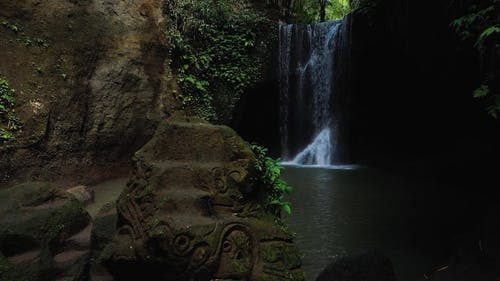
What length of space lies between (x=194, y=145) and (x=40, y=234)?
210cm

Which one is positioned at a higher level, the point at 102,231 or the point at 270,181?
the point at 270,181

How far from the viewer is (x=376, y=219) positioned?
6.55m

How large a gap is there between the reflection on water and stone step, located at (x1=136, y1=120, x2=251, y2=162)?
1920 millimetres

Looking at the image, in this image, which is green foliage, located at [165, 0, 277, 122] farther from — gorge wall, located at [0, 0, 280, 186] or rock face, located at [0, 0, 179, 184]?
rock face, located at [0, 0, 179, 184]

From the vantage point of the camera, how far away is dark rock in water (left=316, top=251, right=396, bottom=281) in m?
3.46

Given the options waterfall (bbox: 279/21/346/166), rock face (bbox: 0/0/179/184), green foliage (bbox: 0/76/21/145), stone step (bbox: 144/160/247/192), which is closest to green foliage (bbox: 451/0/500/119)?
stone step (bbox: 144/160/247/192)

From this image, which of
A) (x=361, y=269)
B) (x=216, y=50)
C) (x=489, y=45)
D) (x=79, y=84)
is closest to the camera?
(x=361, y=269)

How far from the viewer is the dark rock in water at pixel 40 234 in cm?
363

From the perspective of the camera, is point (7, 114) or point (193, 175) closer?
point (193, 175)

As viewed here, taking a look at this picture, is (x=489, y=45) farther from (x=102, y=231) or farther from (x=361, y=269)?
(x=102, y=231)

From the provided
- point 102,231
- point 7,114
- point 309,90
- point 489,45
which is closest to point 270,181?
point 102,231

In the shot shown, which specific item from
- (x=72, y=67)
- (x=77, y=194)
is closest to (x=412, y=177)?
(x=77, y=194)

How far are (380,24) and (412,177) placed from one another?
16.2 ft

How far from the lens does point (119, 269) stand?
10.6 feet
